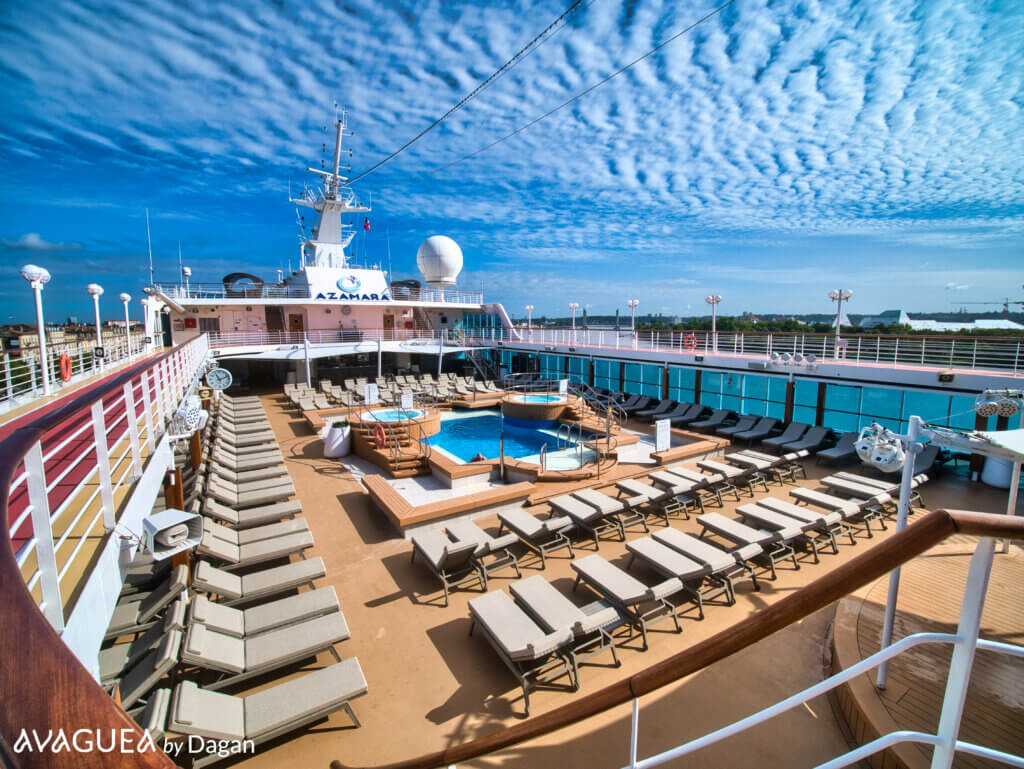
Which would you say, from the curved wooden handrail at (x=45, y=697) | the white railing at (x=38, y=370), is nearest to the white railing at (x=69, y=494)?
the curved wooden handrail at (x=45, y=697)

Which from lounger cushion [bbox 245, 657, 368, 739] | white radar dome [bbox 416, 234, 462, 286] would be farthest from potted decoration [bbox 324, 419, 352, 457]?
white radar dome [bbox 416, 234, 462, 286]

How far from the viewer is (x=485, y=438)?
1377 cm

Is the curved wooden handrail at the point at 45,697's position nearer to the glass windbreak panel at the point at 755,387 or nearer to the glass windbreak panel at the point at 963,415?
the glass windbreak panel at the point at 963,415

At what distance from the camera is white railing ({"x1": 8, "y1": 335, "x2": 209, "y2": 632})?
1.52m

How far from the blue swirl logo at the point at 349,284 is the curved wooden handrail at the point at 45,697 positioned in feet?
73.7

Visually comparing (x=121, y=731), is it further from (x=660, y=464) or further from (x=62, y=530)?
(x=660, y=464)

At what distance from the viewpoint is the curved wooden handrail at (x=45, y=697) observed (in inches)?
19.4

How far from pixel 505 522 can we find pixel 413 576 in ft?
4.30

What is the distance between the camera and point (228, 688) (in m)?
3.81

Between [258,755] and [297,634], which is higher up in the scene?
[297,634]

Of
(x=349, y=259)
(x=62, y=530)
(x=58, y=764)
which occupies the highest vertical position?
(x=349, y=259)

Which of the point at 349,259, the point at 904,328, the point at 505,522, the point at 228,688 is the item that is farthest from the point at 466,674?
the point at 904,328

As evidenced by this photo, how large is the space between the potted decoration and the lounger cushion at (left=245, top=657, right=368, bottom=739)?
716 centimetres

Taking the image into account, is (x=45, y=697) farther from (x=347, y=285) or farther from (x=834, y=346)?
(x=347, y=285)
